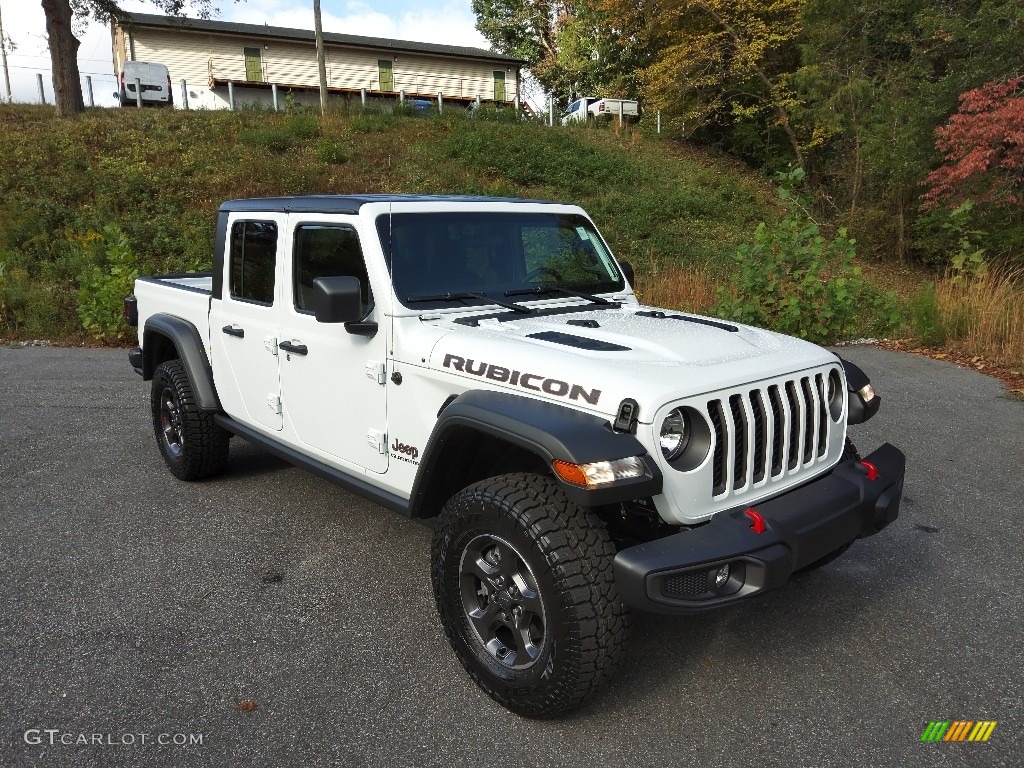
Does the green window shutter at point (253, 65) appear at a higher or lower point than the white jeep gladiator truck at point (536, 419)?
higher

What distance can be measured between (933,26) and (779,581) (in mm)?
16786

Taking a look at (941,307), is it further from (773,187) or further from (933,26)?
(773,187)

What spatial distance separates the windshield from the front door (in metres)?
0.20

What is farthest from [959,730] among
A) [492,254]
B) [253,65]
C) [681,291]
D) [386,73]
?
[386,73]

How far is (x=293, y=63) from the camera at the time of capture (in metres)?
33.0

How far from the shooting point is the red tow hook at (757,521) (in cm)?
256

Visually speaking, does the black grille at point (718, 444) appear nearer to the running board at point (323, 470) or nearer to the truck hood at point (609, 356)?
the truck hood at point (609, 356)

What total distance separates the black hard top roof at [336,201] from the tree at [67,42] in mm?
20379

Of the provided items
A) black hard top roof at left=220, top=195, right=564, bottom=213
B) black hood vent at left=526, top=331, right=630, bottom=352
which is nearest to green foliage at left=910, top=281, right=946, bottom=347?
black hard top roof at left=220, top=195, right=564, bottom=213

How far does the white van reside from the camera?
1025 inches

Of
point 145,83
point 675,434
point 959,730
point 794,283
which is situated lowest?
point 959,730

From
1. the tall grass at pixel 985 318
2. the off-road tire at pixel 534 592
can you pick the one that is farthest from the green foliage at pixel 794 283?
the off-road tire at pixel 534 592

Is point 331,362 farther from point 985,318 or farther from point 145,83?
point 145,83

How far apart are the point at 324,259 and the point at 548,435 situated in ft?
5.84
